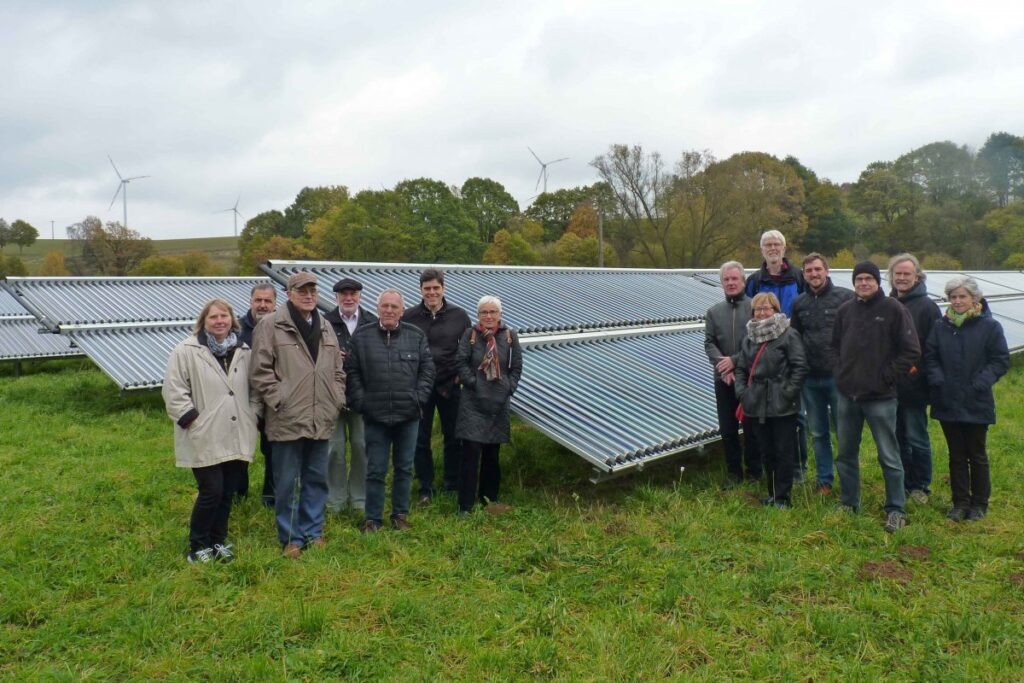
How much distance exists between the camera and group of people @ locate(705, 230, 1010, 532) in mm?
5758

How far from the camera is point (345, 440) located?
6.24 m

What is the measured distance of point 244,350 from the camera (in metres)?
5.27

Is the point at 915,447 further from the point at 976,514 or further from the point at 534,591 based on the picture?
the point at 534,591

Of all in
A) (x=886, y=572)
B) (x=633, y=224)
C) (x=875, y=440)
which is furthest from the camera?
(x=633, y=224)

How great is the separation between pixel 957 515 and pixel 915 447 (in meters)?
0.75

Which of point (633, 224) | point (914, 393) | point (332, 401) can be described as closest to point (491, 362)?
point (332, 401)

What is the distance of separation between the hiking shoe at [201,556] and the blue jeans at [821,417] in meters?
5.15

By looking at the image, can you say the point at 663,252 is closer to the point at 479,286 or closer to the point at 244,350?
the point at 479,286

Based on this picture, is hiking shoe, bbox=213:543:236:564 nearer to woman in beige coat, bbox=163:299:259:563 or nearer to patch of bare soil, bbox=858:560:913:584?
woman in beige coat, bbox=163:299:259:563

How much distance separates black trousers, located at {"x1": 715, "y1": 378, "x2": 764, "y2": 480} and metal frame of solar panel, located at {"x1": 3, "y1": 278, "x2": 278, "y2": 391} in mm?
5949

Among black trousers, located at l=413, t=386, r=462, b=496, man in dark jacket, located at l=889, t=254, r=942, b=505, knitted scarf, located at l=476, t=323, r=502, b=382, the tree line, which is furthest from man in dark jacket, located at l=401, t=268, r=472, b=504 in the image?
the tree line

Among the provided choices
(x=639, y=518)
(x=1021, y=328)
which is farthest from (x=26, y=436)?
(x=1021, y=328)

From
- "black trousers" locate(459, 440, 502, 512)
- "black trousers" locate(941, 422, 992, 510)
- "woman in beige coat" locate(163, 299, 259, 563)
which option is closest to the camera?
"woman in beige coat" locate(163, 299, 259, 563)

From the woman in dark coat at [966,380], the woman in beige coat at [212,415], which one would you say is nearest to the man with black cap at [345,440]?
the woman in beige coat at [212,415]
